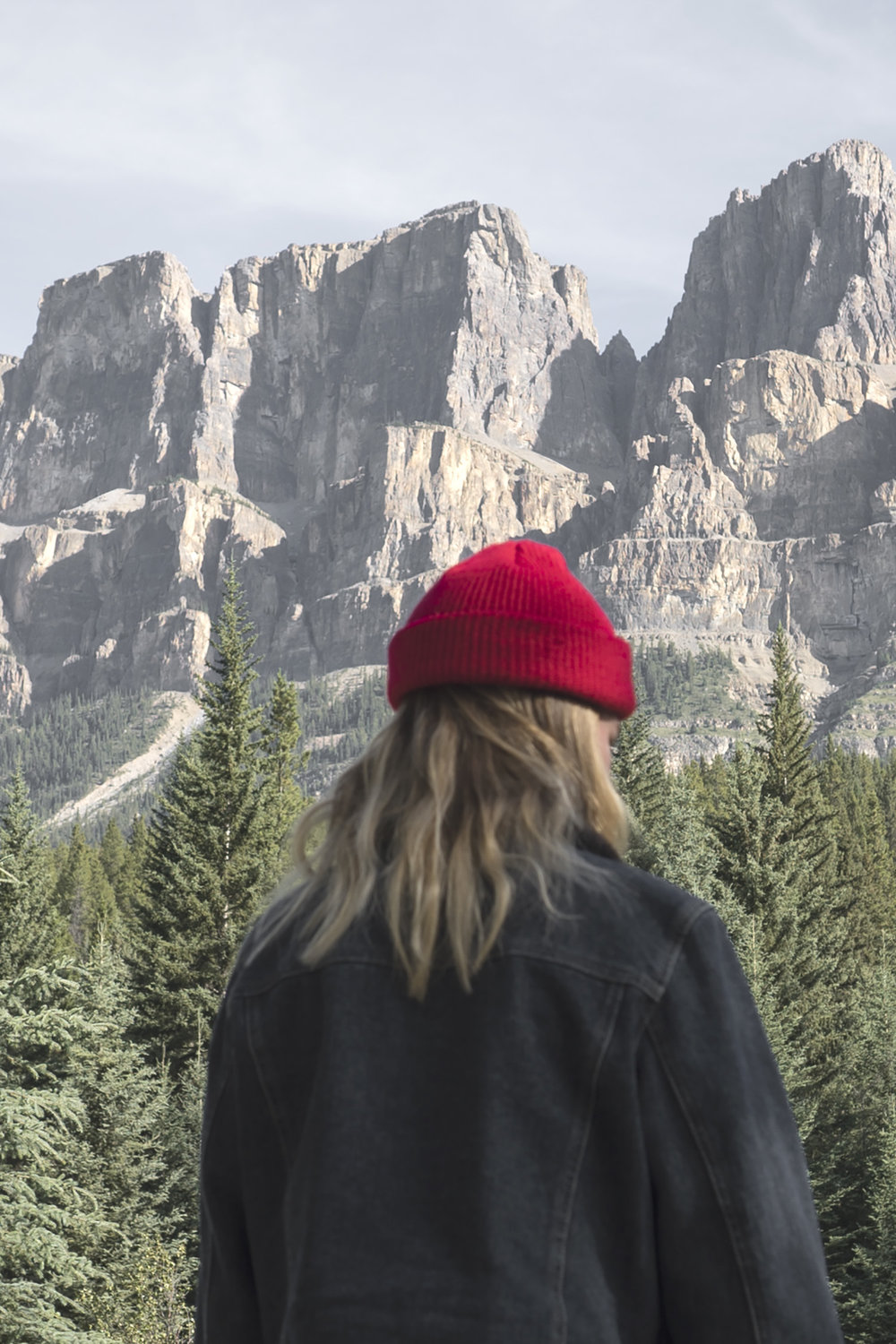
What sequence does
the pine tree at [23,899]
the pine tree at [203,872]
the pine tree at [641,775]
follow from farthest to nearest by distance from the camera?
the pine tree at [641,775] → the pine tree at [23,899] → the pine tree at [203,872]

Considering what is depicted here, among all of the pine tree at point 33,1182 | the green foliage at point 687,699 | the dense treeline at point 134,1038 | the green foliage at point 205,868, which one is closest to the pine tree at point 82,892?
the dense treeline at point 134,1038

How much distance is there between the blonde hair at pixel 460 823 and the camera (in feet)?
6.70

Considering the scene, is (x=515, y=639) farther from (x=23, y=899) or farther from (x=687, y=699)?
(x=687, y=699)

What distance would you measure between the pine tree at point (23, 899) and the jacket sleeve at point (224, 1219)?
79.2 ft

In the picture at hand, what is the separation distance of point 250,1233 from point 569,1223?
678 millimetres

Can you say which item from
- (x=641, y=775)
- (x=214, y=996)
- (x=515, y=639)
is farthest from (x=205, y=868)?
(x=515, y=639)

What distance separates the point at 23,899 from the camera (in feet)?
94.1

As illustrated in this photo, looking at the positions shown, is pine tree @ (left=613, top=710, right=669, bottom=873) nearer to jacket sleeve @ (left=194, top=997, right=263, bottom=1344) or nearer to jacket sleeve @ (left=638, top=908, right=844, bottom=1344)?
jacket sleeve @ (left=194, top=997, right=263, bottom=1344)

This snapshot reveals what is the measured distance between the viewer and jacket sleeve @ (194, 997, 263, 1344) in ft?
7.67

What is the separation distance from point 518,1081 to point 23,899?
28926 millimetres

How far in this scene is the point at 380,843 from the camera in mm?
2242

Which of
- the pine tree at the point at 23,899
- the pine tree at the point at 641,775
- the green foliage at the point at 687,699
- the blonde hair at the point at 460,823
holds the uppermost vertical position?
the green foliage at the point at 687,699

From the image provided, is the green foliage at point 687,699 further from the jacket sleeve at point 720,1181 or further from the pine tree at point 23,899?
the jacket sleeve at point 720,1181

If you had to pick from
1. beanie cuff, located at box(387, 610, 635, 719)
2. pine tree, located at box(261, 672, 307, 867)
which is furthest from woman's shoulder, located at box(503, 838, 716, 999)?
pine tree, located at box(261, 672, 307, 867)
